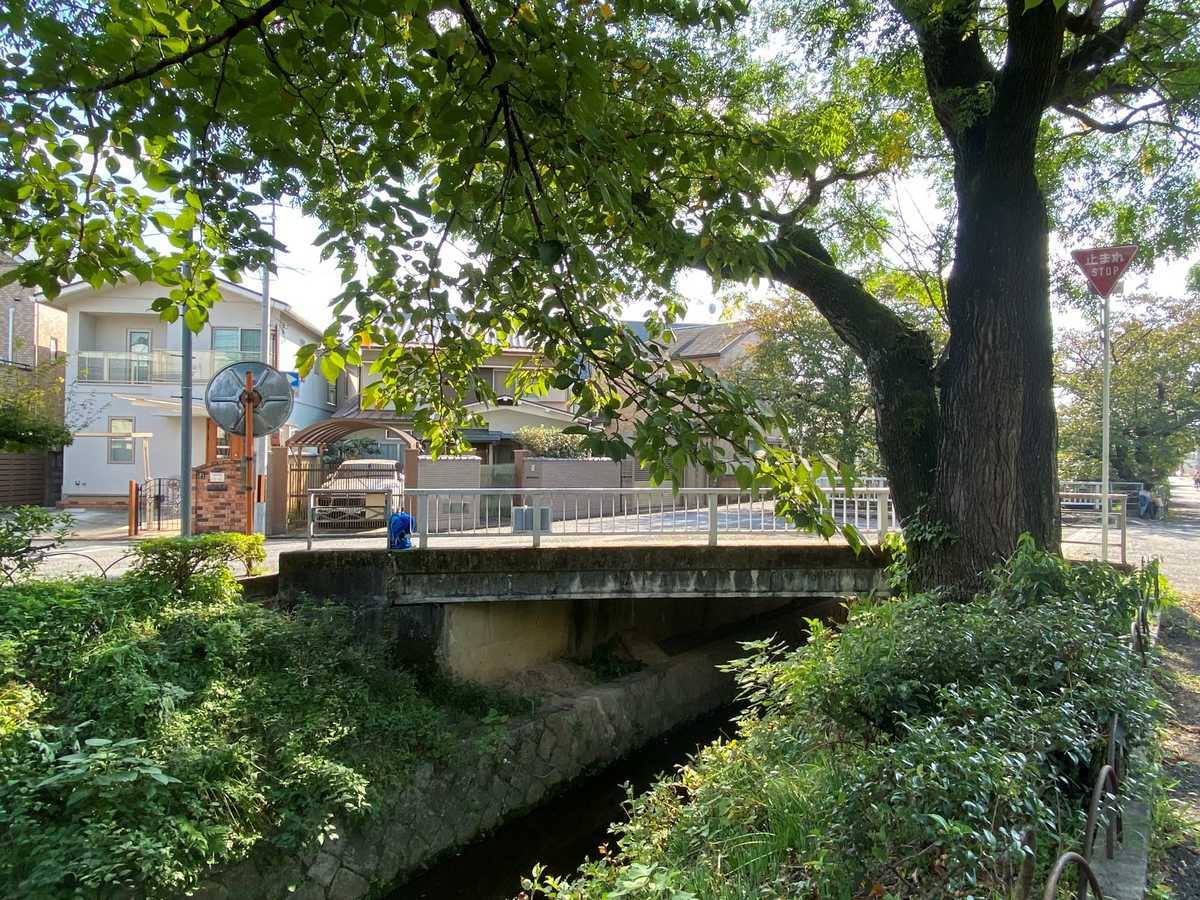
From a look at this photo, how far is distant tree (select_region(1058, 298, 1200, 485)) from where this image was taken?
26.0m

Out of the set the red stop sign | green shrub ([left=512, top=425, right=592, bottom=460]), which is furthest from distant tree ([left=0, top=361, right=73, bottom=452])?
the red stop sign

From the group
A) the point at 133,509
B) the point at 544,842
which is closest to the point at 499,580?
the point at 544,842

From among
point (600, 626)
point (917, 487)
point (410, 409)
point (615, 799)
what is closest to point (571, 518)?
point (600, 626)

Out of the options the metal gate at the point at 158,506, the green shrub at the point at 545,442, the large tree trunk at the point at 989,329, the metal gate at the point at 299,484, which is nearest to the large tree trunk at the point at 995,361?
the large tree trunk at the point at 989,329

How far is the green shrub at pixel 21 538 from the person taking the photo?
723cm

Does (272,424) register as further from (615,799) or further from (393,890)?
(615,799)

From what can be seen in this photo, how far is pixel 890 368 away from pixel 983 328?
0.97m

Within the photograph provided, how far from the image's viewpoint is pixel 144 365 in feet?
70.4

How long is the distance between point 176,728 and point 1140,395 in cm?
3206

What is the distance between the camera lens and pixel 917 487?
730 centimetres

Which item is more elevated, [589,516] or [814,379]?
[814,379]

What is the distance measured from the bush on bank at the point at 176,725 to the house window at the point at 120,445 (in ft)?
54.2

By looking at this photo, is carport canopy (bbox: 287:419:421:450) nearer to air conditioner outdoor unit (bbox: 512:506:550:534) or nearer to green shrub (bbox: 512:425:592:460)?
green shrub (bbox: 512:425:592:460)

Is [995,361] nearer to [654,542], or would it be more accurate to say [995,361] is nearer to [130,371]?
[654,542]
